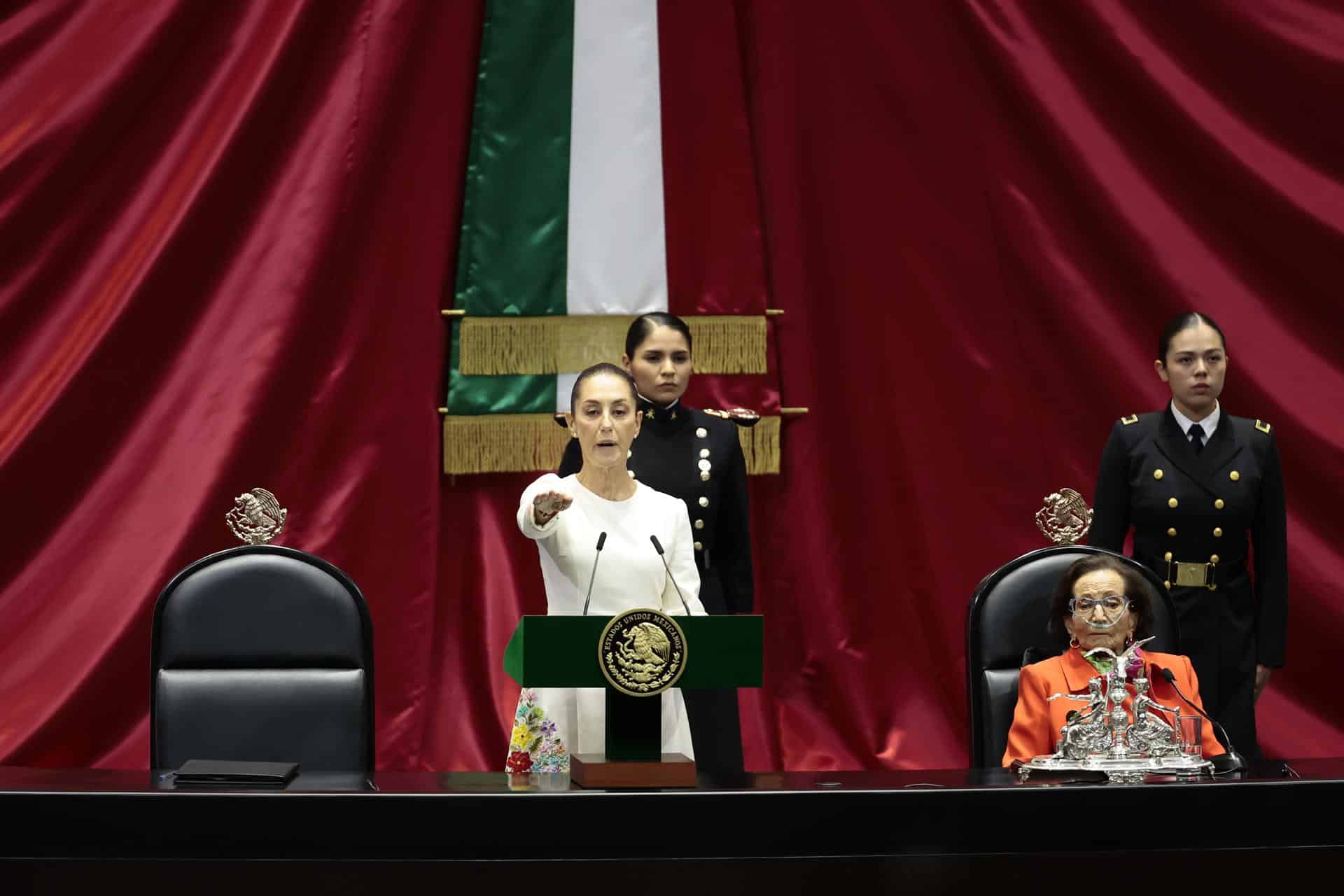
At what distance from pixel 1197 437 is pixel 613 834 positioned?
2.13 meters

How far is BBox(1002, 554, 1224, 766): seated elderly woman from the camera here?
2.37 m

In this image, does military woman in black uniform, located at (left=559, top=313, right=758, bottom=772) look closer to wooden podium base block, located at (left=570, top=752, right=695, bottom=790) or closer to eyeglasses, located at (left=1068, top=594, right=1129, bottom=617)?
eyeglasses, located at (left=1068, top=594, right=1129, bottom=617)

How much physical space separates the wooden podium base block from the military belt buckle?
1.87 meters

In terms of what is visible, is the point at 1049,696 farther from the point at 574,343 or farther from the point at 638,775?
the point at 574,343

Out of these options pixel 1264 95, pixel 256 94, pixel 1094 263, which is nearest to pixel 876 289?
pixel 1094 263

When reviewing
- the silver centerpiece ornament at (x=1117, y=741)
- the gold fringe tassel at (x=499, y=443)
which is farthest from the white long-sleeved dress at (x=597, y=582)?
the gold fringe tassel at (x=499, y=443)

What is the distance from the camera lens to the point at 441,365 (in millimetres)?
4312

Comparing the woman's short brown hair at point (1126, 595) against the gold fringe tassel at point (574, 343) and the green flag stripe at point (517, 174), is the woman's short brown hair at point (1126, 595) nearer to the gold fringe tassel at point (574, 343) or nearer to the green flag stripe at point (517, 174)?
the gold fringe tassel at point (574, 343)

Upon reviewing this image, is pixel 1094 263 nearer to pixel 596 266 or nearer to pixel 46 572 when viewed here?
pixel 596 266

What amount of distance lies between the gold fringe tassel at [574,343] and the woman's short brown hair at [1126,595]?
1911 millimetres

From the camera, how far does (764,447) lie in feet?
14.2

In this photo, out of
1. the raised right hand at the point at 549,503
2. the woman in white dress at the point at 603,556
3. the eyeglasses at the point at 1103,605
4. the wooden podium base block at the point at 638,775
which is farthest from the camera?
the woman in white dress at the point at 603,556

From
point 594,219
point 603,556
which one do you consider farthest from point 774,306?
point 603,556

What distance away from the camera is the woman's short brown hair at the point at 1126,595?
2469mm
